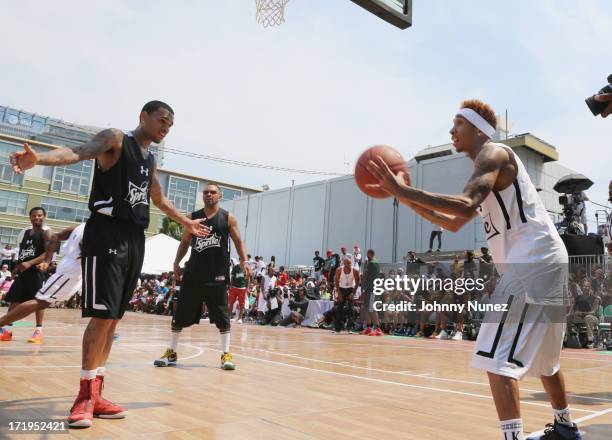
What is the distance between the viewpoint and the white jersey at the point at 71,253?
22.3 feet

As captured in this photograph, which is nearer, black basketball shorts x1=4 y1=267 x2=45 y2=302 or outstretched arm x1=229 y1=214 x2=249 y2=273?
outstretched arm x1=229 y1=214 x2=249 y2=273

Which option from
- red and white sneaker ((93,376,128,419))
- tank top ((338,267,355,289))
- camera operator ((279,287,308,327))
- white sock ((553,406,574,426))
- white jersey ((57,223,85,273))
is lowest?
→ red and white sneaker ((93,376,128,419))

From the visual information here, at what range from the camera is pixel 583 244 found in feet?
41.4

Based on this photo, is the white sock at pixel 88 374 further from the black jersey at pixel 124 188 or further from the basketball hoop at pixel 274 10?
the basketball hoop at pixel 274 10

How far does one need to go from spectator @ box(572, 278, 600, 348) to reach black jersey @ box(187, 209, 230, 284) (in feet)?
30.5

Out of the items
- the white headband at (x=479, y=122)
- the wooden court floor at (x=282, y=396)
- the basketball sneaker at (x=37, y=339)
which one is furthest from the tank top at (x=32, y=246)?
the white headband at (x=479, y=122)

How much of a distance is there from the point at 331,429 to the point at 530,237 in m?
1.69

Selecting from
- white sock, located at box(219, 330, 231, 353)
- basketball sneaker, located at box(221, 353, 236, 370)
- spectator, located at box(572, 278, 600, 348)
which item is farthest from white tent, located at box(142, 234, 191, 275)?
basketball sneaker, located at box(221, 353, 236, 370)

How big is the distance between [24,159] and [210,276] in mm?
3543

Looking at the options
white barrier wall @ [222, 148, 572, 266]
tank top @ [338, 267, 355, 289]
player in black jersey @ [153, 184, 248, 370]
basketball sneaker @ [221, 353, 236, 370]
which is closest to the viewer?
basketball sneaker @ [221, 353, 236, 370]

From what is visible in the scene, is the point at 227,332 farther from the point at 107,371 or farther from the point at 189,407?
the point at 189,407

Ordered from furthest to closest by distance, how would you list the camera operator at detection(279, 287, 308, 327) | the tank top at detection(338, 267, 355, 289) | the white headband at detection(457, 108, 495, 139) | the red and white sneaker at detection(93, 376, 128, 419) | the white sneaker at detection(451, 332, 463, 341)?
1. the camera operator at detection(279, 287, 308, 327)
2. the tank top at detection(338, 267, 355, 289)
3. the white sneaker at detection(451, 332, 463, 341)
4. the red and white sneaker at detection(93, 376, 128, 419)
5. the white headband at detection(457, 108, 495, 139)

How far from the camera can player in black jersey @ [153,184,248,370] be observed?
19.4ft

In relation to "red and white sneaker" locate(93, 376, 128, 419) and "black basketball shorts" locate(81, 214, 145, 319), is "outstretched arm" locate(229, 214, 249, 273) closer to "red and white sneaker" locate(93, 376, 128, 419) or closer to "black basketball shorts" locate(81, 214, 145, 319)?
"black basketball shorts" locate(81, 214, 145, 319)
